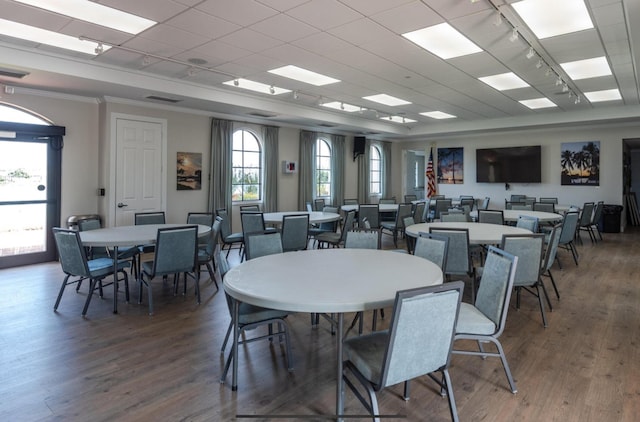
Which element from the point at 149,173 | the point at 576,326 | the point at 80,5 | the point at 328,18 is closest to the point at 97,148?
the point at 149,173

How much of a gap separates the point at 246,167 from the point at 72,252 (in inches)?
217

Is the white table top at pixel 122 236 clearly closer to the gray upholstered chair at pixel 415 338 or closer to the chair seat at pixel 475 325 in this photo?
the gray upholstered chair at pixel 415 338

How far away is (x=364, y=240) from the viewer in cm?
399

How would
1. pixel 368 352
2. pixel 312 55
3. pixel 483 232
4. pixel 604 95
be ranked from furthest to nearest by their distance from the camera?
A: pixel 604 95
pixel 312 55
pixel 483 232
pixel 368 352

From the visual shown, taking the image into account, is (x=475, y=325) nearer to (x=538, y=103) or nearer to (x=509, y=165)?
(x=538, y=103)

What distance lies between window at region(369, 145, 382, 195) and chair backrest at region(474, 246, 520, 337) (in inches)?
395

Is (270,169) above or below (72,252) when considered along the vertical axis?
above

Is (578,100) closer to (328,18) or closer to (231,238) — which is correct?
(328,18)

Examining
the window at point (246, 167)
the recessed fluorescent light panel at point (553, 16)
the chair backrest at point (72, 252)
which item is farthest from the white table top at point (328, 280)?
the window at point (246, 167)

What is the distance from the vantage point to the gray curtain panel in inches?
368

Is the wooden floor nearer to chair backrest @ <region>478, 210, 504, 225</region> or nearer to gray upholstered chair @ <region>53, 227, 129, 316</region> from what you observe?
gray upholstered chair @ <region>53, 227, 129, 316</region>

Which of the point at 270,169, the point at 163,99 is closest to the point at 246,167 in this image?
the point at 270,169

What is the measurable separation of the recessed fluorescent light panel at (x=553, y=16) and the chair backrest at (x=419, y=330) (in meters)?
3.33

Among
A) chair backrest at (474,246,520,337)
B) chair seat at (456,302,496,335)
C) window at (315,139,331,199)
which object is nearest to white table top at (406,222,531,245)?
chair backrest at (474,246,520,337)
